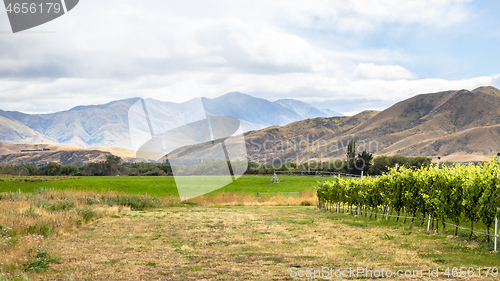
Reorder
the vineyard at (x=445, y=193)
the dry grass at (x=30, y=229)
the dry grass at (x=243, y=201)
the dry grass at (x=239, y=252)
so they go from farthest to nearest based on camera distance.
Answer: the dry grass at (x=243, y=201) < the vineyard at (x=445, y=193) < the dry grass at (x=30, y=229) < the dry grass at (x=239, y=252)

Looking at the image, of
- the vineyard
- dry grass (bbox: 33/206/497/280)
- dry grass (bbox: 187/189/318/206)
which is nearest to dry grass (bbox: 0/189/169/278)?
dry grass (bbox: 33/206/497/280)

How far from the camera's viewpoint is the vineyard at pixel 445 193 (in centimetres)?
1151

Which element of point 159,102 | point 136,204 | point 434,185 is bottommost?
point 136,204

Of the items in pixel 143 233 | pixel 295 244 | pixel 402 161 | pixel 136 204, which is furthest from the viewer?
pixel 402 161

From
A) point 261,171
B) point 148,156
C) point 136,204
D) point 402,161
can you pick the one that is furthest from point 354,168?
point 148,156

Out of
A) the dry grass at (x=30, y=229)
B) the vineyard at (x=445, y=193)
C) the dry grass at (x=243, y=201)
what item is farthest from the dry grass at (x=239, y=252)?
the dry grass at (x=243, y=201)

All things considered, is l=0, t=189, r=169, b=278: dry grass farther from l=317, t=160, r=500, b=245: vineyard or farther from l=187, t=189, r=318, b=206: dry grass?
A: l=187, t=189, r=318, b=206: dry grass

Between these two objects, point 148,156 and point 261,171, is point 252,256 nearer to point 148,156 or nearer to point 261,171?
point 148,156

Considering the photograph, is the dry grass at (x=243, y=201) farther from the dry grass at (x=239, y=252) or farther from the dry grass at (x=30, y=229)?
the dry grass at (x=239, y=252)

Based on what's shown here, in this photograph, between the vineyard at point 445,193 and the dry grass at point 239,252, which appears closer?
the dry grass at point 239,252

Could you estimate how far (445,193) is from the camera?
1394 centimetres

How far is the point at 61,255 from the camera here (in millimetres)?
10758

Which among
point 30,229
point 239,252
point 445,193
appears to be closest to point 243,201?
point 30,229

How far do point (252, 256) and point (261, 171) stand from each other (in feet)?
302
